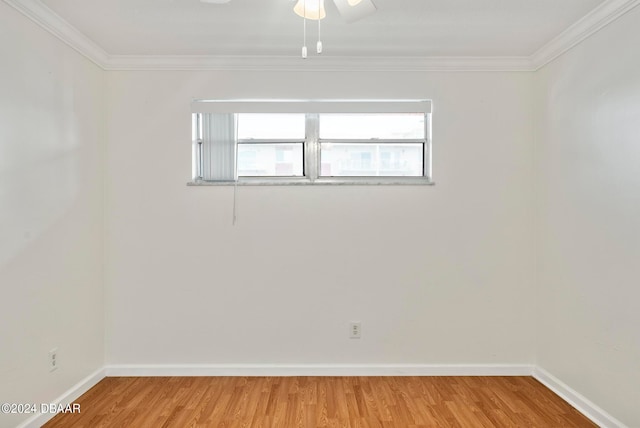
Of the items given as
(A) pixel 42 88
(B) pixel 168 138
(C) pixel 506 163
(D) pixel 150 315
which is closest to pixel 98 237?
(D) pixel 150 315

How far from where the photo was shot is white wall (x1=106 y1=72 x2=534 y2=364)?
317cm

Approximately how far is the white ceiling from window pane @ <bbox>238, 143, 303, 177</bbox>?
28.6 inches

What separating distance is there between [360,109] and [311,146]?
491mm

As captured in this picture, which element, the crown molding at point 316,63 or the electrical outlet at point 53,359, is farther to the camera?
the crown molding at point 316,63

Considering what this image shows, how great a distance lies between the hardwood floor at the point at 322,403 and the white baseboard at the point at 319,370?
0.17 feet

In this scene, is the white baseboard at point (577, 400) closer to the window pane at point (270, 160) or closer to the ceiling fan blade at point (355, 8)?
the window pane at point (270, 160)

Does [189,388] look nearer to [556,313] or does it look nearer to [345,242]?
[345,242]

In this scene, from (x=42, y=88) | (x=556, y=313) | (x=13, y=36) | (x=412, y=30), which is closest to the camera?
(x=13, y=36)

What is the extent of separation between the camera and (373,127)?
3.32 m

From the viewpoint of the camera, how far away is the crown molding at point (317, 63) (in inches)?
123

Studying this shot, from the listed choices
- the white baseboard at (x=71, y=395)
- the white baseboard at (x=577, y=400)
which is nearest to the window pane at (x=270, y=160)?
the white baseboard at (x=71, y=395)

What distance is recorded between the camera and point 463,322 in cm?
319

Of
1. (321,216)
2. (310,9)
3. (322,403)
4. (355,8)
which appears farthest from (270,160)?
(322,403)

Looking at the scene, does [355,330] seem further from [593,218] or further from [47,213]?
[47,213]
